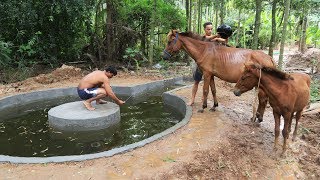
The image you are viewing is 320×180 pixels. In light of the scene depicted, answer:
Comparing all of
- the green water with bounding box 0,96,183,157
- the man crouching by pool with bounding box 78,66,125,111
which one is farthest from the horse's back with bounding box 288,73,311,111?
the man crouching by pool with bounding box 78,66,125,111

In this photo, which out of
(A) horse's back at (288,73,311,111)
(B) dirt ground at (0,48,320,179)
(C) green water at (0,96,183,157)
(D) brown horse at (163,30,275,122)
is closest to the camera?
(B) dirt ground at (0,48,320,179)

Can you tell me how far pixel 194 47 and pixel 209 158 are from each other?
2874 mm

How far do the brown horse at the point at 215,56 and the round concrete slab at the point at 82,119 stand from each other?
1.86m

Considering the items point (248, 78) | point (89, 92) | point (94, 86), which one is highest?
point (248, 78)

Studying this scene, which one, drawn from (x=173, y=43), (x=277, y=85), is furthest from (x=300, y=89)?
(x=173, y=43)

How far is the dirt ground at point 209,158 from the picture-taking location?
14.6ft

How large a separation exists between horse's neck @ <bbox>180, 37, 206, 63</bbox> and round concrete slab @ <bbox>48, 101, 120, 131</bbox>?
2131mm

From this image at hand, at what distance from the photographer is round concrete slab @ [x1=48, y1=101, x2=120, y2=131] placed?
6469mm

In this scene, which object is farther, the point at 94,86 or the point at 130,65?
the point at 130,65

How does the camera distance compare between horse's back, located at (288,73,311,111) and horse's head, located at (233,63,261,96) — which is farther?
horse's back, located at (288,73,311,111)

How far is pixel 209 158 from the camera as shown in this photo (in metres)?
4.88

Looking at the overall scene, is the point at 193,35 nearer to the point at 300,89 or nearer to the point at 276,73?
the point at 276,73

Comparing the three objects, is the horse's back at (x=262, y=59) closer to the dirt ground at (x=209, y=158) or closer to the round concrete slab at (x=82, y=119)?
the dirt ground at (x=209, y=158)

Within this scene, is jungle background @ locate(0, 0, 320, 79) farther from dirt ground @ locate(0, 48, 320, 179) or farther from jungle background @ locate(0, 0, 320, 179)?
dirt ground @ locate(0, 48, 320, 179)
